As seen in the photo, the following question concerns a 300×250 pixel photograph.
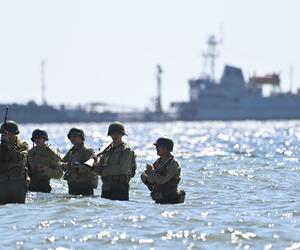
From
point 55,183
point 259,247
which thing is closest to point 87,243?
point 259,247

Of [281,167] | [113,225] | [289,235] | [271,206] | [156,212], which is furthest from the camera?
[281,167]

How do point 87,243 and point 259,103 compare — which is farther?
point 259,103

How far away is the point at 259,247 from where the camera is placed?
12.8 meters

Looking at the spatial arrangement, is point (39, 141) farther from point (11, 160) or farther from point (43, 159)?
point (11, 160)

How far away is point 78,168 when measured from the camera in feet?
56.0

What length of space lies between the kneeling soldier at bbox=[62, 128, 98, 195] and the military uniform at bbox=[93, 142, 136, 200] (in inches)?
30.1

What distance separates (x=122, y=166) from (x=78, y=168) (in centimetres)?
151

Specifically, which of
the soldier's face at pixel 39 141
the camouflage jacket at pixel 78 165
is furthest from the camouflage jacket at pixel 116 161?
the soldier's face at pixel 39 141

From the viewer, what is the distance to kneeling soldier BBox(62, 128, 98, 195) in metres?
17.1

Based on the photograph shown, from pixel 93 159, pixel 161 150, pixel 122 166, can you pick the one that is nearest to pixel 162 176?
pixel 161 150

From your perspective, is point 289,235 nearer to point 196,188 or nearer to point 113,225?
point 113,225

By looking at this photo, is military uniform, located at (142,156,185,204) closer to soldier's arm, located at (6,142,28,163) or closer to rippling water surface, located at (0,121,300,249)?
rippling water surface, located at (0,121,300,249)

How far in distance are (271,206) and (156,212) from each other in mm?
3158

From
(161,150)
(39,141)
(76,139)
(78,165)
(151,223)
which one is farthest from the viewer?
(39,141)
